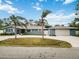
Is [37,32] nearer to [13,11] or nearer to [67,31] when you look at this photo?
[67,31]

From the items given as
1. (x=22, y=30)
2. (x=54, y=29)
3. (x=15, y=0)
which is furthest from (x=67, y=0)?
(x=22, y=30)

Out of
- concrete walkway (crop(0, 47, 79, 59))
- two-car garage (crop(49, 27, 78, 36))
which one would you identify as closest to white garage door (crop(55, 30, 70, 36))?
two-car garage (crop(49, 27, 78, 36))

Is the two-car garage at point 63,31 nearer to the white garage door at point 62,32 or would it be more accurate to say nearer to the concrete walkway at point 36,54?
the white garage door at point 62,32

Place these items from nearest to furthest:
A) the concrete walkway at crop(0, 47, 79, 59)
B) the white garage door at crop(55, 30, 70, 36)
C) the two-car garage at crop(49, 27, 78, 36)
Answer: the concrete walkway at crop(0, 47, 79, 59)
the two-car garage at crop(49, 27, 78, 36)
the white garage door at crop(55, 30, 70, 36)

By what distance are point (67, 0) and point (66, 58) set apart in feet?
48.2

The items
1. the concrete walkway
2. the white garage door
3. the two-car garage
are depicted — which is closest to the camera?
the concrete walkway

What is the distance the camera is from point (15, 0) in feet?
63.9

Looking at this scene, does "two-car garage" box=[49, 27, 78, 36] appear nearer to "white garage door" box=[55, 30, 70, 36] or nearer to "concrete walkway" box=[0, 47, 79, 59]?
"white garage door" box=[55, 30, 70, 36]

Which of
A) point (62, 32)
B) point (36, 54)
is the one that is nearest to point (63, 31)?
point (62, 32)

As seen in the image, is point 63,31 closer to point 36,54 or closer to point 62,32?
point 62,32

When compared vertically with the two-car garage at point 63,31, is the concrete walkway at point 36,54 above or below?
below

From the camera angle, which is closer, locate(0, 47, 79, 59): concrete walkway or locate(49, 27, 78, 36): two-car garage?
locate(0, 47, 79, 59): concrete walkway

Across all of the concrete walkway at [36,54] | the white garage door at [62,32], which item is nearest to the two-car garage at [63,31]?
the white garage door at [62,32]

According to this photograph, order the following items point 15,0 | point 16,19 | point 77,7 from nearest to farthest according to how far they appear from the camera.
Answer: point 15,0 < point 16,19 < point 77,7
